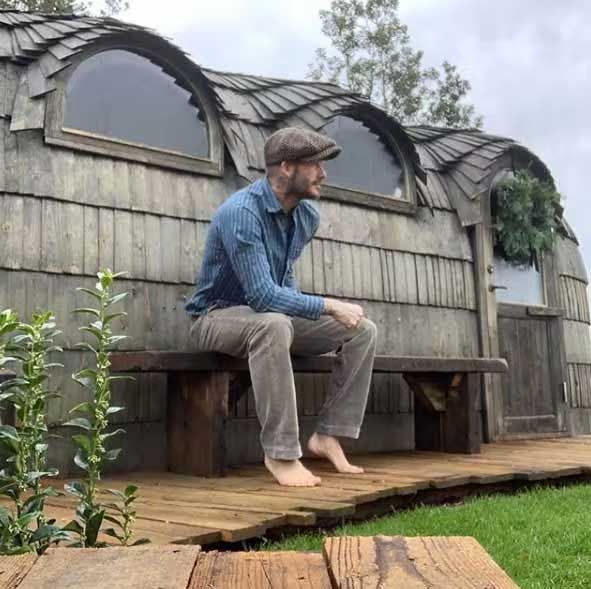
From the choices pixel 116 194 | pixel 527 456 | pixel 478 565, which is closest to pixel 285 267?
pixel 116 194

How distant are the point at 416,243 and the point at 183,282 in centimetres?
191

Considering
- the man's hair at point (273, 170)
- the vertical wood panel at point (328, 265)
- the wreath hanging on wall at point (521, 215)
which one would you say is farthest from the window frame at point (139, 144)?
the wreath hanging on wall at point (521, 215)

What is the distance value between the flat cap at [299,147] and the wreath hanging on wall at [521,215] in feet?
9.56

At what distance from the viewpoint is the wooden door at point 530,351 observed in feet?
20.0

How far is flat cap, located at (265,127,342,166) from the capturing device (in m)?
3.52

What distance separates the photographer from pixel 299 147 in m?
3.52

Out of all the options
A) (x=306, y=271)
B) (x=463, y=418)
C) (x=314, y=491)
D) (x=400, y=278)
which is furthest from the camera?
(x=400, y=278)

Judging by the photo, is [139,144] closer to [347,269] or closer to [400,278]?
[347,269]

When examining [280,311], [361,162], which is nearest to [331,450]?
[280,311]

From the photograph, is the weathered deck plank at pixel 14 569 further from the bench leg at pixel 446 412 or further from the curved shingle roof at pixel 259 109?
the bench leg at pixel 446 412

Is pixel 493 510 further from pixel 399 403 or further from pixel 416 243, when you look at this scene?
pixel 416 243

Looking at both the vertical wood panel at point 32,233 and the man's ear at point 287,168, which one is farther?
the vertical wood panel at point 32,233

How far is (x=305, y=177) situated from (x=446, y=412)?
6.54 ft

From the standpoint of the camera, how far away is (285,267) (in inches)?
148
